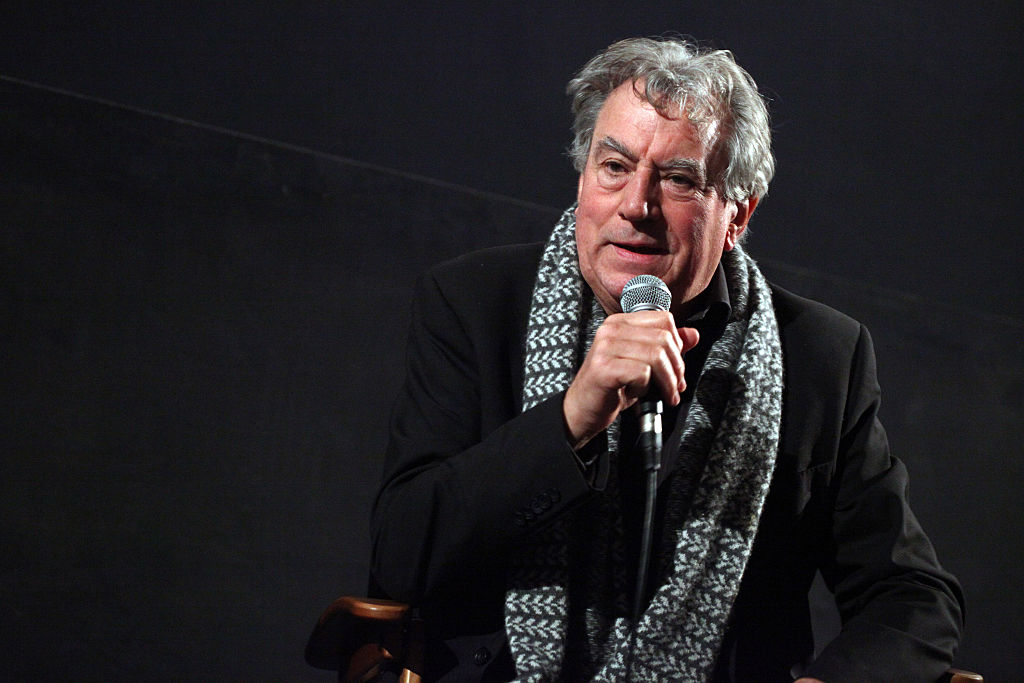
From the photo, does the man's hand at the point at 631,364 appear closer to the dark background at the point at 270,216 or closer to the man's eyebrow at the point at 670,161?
the man's eyebrow at the point at 670,161

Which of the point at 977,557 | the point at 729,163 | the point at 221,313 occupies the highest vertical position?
the point at 729,163

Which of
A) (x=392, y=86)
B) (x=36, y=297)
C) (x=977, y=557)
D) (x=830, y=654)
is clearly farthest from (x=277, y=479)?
(x=977, y=557)

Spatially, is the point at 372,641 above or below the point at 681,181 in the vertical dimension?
below

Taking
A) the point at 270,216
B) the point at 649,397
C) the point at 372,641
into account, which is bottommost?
the point at 372,641

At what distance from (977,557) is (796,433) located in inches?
70.7

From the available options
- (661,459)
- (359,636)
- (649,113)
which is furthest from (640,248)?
(359,636)

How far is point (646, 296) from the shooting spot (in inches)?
51.0

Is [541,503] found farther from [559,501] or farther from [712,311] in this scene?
[712,311]

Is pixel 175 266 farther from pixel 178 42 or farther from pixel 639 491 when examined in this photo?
pixel 639 491

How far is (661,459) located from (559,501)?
1.09 feet

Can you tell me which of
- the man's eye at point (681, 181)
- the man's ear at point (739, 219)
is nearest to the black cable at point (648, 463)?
the man's eye at point (681, 181)

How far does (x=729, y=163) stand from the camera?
1.58 meters

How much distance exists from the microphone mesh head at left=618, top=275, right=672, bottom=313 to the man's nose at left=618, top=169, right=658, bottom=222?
18 centimetres

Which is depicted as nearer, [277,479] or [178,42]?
[178,42]
